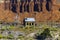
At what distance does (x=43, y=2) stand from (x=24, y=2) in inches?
151

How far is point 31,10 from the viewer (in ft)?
211

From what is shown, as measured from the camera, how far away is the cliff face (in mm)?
60906

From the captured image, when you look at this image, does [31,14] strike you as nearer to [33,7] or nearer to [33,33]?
[33,7]

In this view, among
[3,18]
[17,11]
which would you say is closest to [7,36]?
[3,18]

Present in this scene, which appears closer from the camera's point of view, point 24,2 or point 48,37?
point 48,37

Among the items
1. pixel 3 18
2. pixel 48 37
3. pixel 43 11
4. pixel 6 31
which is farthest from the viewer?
pixel 43 11

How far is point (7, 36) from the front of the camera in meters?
30.4

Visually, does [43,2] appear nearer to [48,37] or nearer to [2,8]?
[2,8]

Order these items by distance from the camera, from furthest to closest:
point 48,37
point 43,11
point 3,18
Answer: point 43,11
point 3,18
point 48,37

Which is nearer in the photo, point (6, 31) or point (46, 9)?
point (6, 31)

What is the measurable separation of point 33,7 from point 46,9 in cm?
258

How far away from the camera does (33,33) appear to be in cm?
3195

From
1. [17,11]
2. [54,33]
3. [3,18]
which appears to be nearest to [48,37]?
[54,33]

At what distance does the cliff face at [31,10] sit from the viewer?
200ft
